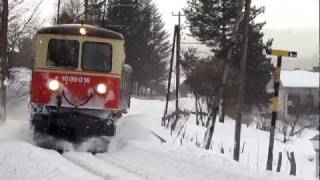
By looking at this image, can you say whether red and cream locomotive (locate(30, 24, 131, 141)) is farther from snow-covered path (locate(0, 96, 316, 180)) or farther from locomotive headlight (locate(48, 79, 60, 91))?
snow-covered path (locate(0, 96, 316, 180))

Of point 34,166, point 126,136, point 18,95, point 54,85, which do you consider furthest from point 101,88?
point 18,95

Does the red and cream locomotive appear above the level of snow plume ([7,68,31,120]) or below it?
above

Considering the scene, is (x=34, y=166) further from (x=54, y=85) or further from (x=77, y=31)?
(x=77, y=31)

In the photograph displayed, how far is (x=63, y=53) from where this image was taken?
14984mm

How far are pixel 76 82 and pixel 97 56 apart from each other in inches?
33.4

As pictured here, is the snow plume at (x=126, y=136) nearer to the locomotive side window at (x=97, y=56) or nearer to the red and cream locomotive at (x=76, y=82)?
the red and cream locomotive at (x=76, y=82)

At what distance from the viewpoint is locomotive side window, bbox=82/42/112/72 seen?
584 inches

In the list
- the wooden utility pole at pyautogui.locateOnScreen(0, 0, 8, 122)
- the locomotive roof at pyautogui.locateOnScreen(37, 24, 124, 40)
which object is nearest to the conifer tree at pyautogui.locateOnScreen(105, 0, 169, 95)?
the wooden utility pole at pyautogui.locateOnScreen(0, 0, 8, 122)

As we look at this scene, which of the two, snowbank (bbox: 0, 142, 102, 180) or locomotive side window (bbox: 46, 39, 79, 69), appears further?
locomotive side window (bbox: 46, 39, 79, 69)

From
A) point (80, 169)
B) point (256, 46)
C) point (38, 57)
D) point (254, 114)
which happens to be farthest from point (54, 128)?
point (254, 114)

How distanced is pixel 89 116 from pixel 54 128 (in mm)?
876

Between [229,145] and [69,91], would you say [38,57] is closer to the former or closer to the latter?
[69,91]

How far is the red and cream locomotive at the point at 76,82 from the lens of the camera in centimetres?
1441

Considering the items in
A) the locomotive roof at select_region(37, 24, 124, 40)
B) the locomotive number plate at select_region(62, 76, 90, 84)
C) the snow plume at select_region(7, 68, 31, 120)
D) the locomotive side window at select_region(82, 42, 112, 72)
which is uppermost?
the locomotive roof at select_region(37, 24, 124, 40)
